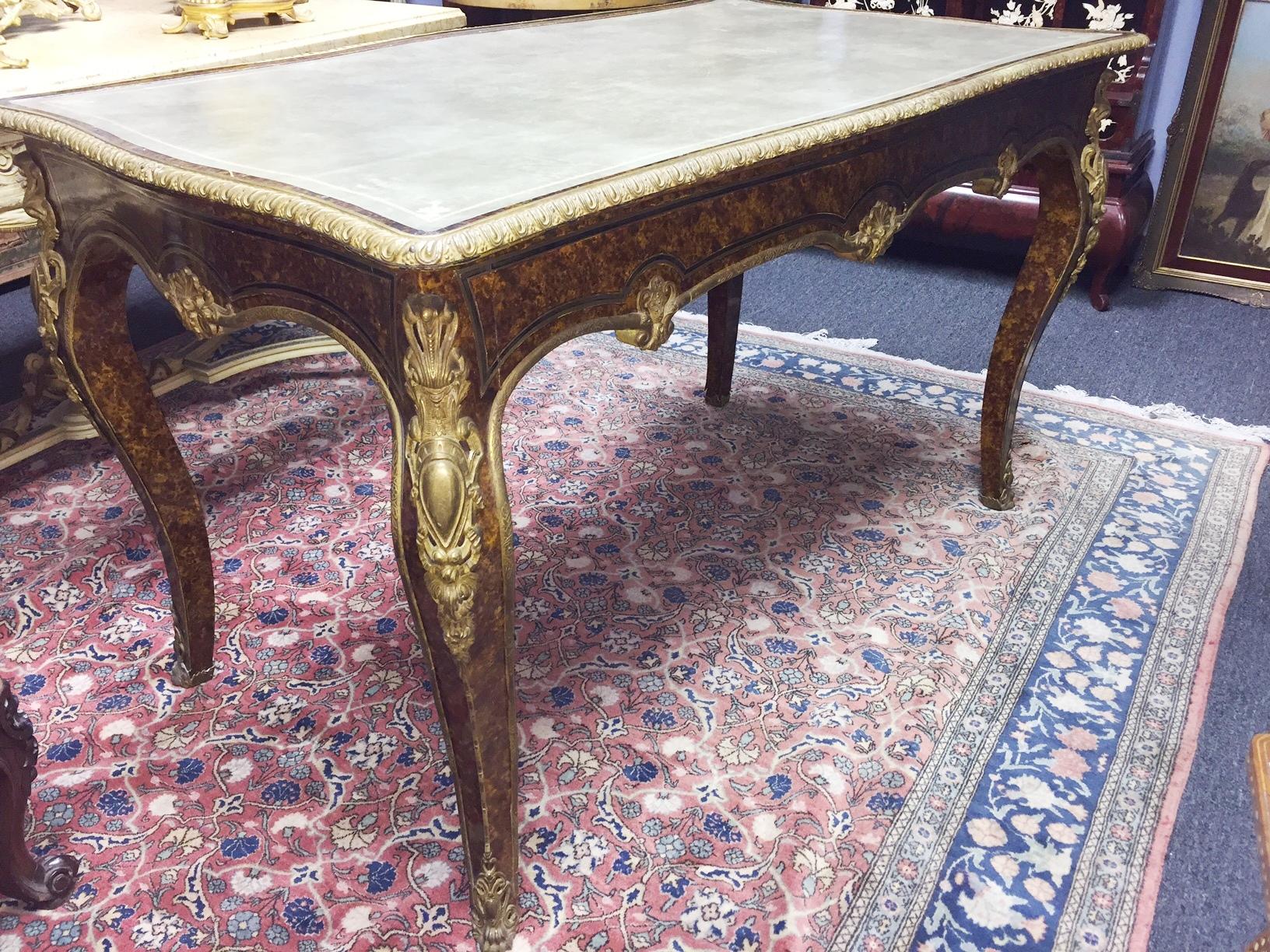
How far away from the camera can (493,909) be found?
1310 mm

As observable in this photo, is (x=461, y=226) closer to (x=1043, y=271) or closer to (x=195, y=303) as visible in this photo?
(x=195, y=303)

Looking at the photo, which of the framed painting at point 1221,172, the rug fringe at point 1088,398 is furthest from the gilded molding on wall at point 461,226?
the framed painting at point 1221,172

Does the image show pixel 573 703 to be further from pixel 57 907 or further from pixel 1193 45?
pixel 1193 45

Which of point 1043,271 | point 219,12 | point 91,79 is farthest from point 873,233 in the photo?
point 219,12

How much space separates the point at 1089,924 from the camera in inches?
53.9

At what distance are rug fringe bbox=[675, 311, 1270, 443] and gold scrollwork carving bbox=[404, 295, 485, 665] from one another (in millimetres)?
2153

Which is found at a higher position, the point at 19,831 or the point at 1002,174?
the point at 1002,174

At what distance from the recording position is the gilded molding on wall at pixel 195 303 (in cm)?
126

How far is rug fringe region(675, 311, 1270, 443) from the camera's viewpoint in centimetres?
262

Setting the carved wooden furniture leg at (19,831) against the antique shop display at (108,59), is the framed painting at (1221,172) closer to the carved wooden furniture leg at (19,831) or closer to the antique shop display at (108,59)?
the antique shop display at (108,59)

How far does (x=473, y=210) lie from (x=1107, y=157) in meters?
2.90

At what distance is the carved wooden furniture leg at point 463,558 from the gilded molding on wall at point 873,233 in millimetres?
722

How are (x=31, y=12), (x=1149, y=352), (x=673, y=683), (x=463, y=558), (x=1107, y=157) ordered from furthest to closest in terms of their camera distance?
(x=1107, y=157) → (x=1149, y=352) → (x=31, y=12) → (x=673, y=683) → (x=463, y=558)

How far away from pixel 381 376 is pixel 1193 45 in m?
3.22
